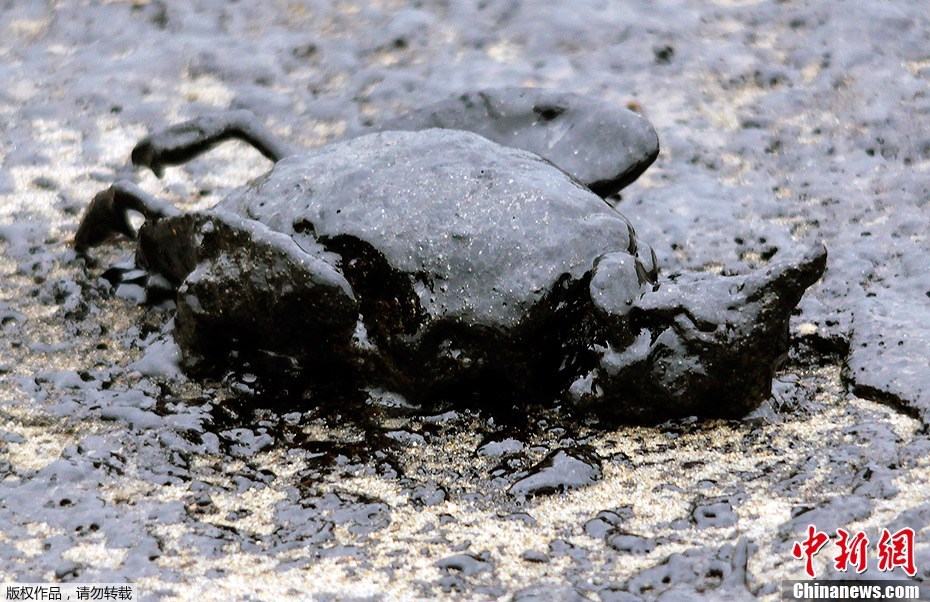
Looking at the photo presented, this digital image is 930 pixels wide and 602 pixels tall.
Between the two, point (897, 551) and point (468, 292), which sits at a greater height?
point (468, 292)

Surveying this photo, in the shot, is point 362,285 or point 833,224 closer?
point 362,285

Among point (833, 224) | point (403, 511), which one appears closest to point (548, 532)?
point (403, 511)

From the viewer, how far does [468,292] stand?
2.80 metres

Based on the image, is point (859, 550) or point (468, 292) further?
point (468, 292)

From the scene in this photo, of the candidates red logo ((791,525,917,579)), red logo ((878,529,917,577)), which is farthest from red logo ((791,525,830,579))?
red logo ((878,529,917,577))

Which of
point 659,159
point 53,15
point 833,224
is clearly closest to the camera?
point 833,224

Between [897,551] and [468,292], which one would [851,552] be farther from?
[468,292]

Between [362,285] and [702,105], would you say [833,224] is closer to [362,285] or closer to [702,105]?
[702,105]

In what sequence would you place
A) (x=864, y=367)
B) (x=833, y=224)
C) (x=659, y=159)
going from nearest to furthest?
(x=864, y=367)
(x=833, y=224)
(x=659, y=159)

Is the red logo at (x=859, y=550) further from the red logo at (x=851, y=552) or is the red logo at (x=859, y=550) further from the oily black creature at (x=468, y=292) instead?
the oily black creature at (x=468, y=292)

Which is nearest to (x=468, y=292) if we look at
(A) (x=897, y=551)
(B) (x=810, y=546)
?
(B) (x=810, y=546)

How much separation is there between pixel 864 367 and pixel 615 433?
743 mm

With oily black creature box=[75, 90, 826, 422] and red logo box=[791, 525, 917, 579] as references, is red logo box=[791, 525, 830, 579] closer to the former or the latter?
red logo box=[791, 525, 917, 579]

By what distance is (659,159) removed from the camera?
404 centimetres
